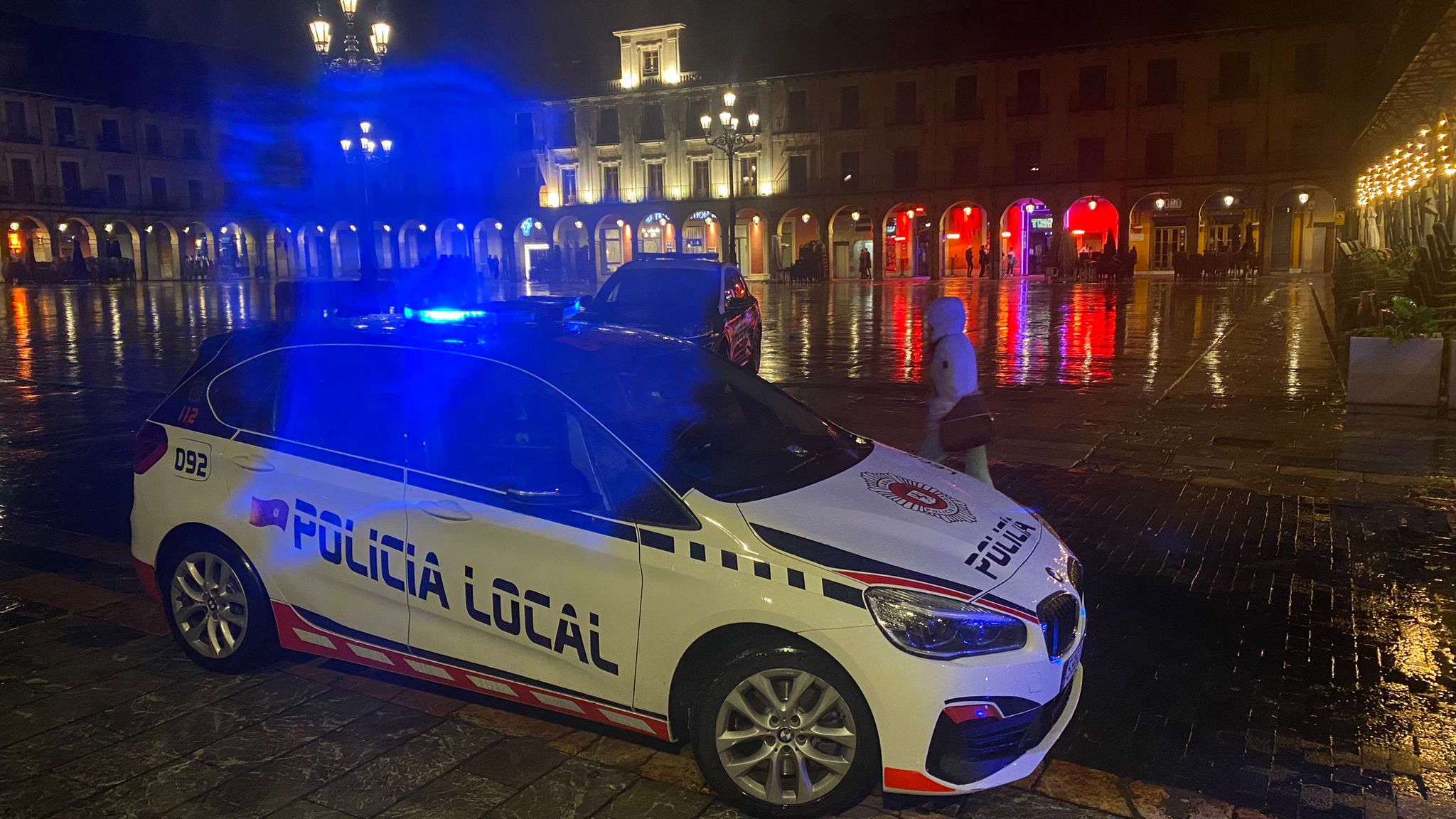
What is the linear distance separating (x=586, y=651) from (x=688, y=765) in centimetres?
55

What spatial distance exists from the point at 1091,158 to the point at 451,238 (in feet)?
121

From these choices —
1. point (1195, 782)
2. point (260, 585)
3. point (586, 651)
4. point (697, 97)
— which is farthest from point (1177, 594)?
point (697, 97)

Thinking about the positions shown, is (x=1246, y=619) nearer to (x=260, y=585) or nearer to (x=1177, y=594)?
→ (x=1177, y=594)

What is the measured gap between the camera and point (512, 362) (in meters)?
3.91

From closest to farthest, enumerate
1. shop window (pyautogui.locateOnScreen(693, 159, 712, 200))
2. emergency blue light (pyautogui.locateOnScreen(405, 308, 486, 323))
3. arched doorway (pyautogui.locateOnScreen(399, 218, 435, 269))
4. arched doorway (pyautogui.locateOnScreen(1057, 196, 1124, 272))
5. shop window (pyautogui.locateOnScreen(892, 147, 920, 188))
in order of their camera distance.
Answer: emergency blue light (pyautogui.locateOnScreen(405, 308, 486, 323))
arched doorway (pyautogui.locateOnScreen(1057, 196, 1124, 272))
shop window (pyautogui.locateOnScreen(892, 147, 920, 188))
shop window (pyautogui.locateOnScreen(693, 159, 712, 200))
arched doorway (pyautogui.locateOnScreen(399, 218, 435, 269))

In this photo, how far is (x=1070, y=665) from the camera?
337 cm

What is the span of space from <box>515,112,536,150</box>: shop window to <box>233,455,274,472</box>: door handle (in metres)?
56.4

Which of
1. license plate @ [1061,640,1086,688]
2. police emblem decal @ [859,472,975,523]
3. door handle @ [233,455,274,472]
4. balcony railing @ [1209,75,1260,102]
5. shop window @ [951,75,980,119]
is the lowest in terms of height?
license plate @ [1061,640,1086,688]

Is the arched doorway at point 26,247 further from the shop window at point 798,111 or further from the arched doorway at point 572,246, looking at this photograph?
the shop window at point 798,111

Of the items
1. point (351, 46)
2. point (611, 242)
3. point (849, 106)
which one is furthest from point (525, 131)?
point (351, 46)

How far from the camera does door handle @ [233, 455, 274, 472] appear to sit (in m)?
4.17

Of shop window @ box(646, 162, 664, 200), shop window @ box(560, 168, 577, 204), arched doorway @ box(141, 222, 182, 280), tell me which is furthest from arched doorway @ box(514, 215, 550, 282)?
arched doorway @ box(141, 222, 182, 280)

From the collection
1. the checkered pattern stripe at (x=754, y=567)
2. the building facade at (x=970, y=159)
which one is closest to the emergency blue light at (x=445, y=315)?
the checkered pattern stripe at (x=754, y=567)

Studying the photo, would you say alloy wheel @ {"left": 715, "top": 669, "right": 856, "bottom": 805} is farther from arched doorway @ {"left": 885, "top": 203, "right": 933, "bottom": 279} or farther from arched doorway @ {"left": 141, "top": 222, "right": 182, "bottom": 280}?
arched doorway @ {"left": 141, "top": 222, "right": 182, "bottom": 280}
